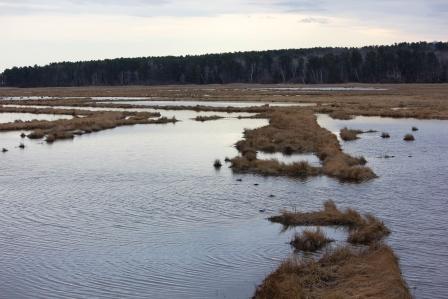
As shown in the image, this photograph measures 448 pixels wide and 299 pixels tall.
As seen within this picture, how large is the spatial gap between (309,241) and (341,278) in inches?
128

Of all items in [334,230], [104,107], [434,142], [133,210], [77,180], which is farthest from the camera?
[104,107]

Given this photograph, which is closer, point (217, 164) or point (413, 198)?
point (413, 198)

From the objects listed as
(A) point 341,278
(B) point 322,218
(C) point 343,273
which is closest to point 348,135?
(B) point 322,218

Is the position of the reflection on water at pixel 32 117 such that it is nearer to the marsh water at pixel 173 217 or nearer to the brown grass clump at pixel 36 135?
the brown grass clump at pixel 36 135

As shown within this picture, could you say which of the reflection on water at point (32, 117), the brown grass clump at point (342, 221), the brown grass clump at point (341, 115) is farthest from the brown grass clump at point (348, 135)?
the reflection on water at point (32, 117)

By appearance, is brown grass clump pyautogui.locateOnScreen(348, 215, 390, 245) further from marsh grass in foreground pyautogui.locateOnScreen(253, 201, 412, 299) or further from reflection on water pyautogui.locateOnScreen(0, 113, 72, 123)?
reflection on water pyautogui.locateOnScreen(0, 113, 72, 123)

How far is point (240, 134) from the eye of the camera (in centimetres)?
4775

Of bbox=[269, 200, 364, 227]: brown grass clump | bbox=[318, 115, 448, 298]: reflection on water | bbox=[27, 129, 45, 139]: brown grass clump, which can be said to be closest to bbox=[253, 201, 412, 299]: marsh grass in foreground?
bbox=[318, 115, 448, 298]: reflection on water

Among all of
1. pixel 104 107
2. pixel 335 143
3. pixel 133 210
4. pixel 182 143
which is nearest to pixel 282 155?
pixel 335 143

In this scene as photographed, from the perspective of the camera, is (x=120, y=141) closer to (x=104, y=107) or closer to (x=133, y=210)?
(x=133, y=210)

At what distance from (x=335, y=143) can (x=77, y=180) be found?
16.4m

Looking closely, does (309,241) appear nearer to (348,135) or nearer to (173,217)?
(173,217)

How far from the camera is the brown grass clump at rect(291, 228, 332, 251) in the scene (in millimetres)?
17219

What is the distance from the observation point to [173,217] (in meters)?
21.5
